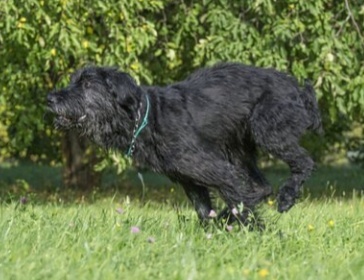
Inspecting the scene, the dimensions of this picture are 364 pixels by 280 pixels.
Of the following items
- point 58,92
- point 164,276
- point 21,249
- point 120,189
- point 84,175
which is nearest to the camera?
point 164,276

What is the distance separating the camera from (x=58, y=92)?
7.20 metres

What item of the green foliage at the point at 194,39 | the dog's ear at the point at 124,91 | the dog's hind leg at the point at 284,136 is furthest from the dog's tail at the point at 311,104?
the green foliage at the point at 194,39

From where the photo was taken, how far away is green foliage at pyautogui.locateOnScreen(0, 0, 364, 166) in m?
11.2

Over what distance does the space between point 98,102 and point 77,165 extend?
9146 mm

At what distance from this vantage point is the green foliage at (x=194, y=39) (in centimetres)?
1124

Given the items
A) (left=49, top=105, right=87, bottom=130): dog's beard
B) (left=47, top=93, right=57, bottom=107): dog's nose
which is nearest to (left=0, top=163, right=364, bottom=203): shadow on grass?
(left=49, top=105, right=87, bottom=130): dog's beard

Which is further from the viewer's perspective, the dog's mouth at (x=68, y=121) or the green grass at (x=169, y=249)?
the dog's mouth at (x=68, y=121)

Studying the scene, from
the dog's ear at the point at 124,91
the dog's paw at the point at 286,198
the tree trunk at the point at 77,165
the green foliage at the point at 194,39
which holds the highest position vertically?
the dog's ear at the point at 124,91

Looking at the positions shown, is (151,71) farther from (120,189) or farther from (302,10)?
(120,189)

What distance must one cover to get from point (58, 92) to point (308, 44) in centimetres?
552

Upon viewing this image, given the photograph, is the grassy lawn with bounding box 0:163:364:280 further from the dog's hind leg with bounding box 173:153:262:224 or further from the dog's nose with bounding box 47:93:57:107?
the dog's nose with bounding box 47:93:57:107

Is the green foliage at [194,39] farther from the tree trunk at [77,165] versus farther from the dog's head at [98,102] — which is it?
the dog's head at [98,102]

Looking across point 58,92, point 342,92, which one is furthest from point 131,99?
point 342,92

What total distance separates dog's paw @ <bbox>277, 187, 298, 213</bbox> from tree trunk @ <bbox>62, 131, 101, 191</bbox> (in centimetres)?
848
